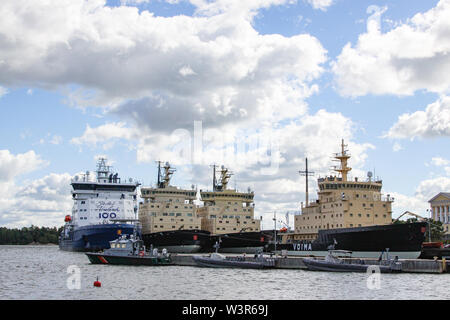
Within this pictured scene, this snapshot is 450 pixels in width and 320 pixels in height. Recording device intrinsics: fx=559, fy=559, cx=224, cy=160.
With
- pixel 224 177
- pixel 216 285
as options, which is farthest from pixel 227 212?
pixel 216 285

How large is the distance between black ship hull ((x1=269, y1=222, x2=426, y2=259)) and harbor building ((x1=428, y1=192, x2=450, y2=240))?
7036cm

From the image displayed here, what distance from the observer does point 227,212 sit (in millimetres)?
95750

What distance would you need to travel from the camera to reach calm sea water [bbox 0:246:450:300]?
3325 cm

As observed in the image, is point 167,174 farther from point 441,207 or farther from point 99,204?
point 441,207

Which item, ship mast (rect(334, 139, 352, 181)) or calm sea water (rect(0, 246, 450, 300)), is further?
ship mast (rect(334, 139, 352, 181))

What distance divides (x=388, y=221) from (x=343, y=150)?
38.6ft

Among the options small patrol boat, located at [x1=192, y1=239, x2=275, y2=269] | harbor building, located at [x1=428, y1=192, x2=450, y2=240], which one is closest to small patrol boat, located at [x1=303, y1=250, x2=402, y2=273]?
small patrol boat, located at [x1=192, y1=239, x2=275, y2=269]

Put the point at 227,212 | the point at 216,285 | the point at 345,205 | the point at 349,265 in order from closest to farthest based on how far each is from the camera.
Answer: the point at 216,285 → the point at 349,265 → the point at 345,205 → the point at 227,212

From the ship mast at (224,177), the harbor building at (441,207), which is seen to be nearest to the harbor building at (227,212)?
the ship mast at (224,177)

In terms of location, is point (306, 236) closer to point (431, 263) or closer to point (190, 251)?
point (190, 251)

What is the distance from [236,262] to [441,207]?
90799 millimetres

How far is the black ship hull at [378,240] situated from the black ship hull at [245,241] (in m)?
19.3

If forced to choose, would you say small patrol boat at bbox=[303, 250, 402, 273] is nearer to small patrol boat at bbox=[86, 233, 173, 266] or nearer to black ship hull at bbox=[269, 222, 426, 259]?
black ship hull at bbox=[269, 222, 426, 259]

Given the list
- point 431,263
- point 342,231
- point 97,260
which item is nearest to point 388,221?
point 342,231
